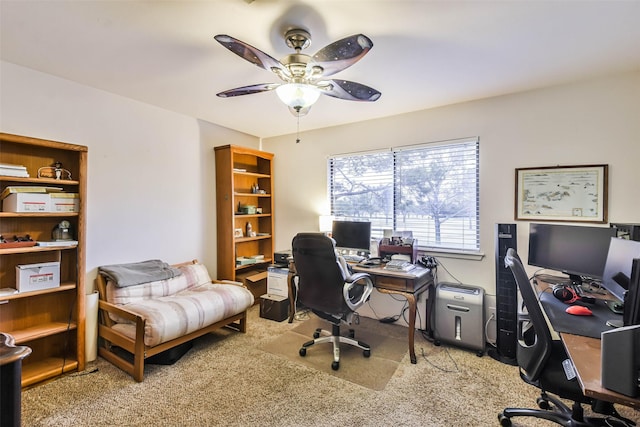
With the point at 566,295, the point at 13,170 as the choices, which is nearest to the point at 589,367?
the point at 566,295

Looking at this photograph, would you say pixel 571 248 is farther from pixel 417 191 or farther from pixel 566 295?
pixel 417 191

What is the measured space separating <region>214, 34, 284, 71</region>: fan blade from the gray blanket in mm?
2190

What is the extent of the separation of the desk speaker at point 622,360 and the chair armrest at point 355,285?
160cm

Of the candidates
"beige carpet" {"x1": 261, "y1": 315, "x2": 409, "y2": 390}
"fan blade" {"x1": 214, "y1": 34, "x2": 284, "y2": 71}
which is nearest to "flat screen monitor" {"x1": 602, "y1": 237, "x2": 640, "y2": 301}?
"beige carpet" {"x1": 261, "y1": 315, "x2": 409, "y2": 390}

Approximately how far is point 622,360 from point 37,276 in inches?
132

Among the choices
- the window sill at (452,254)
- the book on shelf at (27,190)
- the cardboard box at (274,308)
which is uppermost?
the book on shelf at (27,190)

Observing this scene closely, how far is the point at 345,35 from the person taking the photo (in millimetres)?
1896

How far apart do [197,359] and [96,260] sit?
1.31 m

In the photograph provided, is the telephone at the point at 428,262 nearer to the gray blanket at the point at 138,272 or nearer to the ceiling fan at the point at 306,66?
the ceiling fan at the point at 306,66

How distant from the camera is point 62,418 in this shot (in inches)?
74.0

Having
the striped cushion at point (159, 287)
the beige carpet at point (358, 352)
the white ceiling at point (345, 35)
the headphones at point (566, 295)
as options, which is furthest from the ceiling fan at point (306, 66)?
the beige carpet at point (358, 352)

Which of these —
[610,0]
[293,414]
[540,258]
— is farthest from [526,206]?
[293,414]

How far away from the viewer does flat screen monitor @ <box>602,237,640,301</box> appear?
1627mm

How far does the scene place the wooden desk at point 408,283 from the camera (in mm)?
2570
